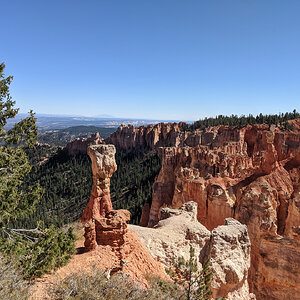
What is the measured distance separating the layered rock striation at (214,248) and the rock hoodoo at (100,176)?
5218 mm

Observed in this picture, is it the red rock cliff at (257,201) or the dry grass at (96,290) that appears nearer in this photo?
the dry grass at (96,290)

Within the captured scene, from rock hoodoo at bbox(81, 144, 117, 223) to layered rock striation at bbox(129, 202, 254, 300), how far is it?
522 centimetres

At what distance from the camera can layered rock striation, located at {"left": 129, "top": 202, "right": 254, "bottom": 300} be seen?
404 inches

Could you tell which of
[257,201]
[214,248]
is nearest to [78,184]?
[257,201]

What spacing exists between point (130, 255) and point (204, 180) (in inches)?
552

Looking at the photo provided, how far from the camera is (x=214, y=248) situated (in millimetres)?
10781

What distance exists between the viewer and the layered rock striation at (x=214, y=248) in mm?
10273

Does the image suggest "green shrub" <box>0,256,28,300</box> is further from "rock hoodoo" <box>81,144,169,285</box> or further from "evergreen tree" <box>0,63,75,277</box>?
"rock hoodoo" <box>81,144,169,285</box>

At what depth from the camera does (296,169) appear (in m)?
22.7

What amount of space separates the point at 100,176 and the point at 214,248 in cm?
844

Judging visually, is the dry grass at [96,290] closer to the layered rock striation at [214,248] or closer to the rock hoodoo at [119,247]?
the rock hoodoo at [119,247]

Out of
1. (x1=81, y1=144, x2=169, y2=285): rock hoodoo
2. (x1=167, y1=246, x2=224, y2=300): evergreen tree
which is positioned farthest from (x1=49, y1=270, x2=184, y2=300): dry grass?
(x1=81, y1=144, x2=169, y2=285): rock hoodoo

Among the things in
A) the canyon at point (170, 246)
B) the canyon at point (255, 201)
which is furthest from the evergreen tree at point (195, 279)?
the canyon at point (255, 201)

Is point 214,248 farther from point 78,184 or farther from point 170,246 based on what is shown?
point 78,184
